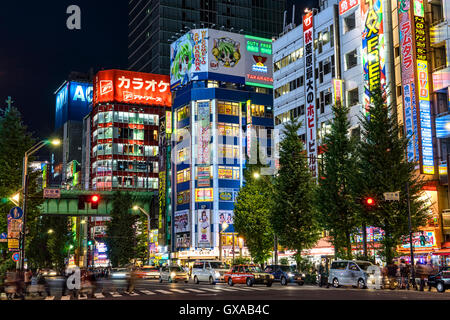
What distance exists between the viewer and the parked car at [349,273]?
1353 inches

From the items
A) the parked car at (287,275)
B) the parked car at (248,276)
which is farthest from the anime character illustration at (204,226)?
the parked car at (248,276)

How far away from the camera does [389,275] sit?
34.7 m

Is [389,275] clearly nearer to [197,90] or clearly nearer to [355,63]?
[355,63]

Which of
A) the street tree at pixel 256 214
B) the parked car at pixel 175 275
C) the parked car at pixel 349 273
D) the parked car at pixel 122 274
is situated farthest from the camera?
the street tree at pixel 256 214

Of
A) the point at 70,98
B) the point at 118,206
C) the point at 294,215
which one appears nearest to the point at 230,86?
the point at 118,206

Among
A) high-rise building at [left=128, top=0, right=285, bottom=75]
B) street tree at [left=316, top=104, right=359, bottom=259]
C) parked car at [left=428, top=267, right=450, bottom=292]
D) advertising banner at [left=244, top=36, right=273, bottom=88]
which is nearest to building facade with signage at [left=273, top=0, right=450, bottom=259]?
street tree at [left=316, top=104, right=359, bottom=259]

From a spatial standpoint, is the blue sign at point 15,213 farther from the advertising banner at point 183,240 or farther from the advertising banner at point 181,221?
the advertising banner at point 181,221

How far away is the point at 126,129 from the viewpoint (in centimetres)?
14325

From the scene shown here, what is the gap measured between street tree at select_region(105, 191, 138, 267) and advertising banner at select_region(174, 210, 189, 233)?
1087 centimetres

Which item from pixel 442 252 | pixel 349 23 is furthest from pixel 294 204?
pixel 349 23

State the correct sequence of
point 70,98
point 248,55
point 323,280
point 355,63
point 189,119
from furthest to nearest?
point 70,98 → point 248,55 → point 189,119 → point 355,63 → point 323,280

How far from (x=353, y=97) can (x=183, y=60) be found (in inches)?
2077

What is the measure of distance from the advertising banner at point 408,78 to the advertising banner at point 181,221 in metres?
57.2

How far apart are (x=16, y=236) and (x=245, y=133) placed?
220ft
